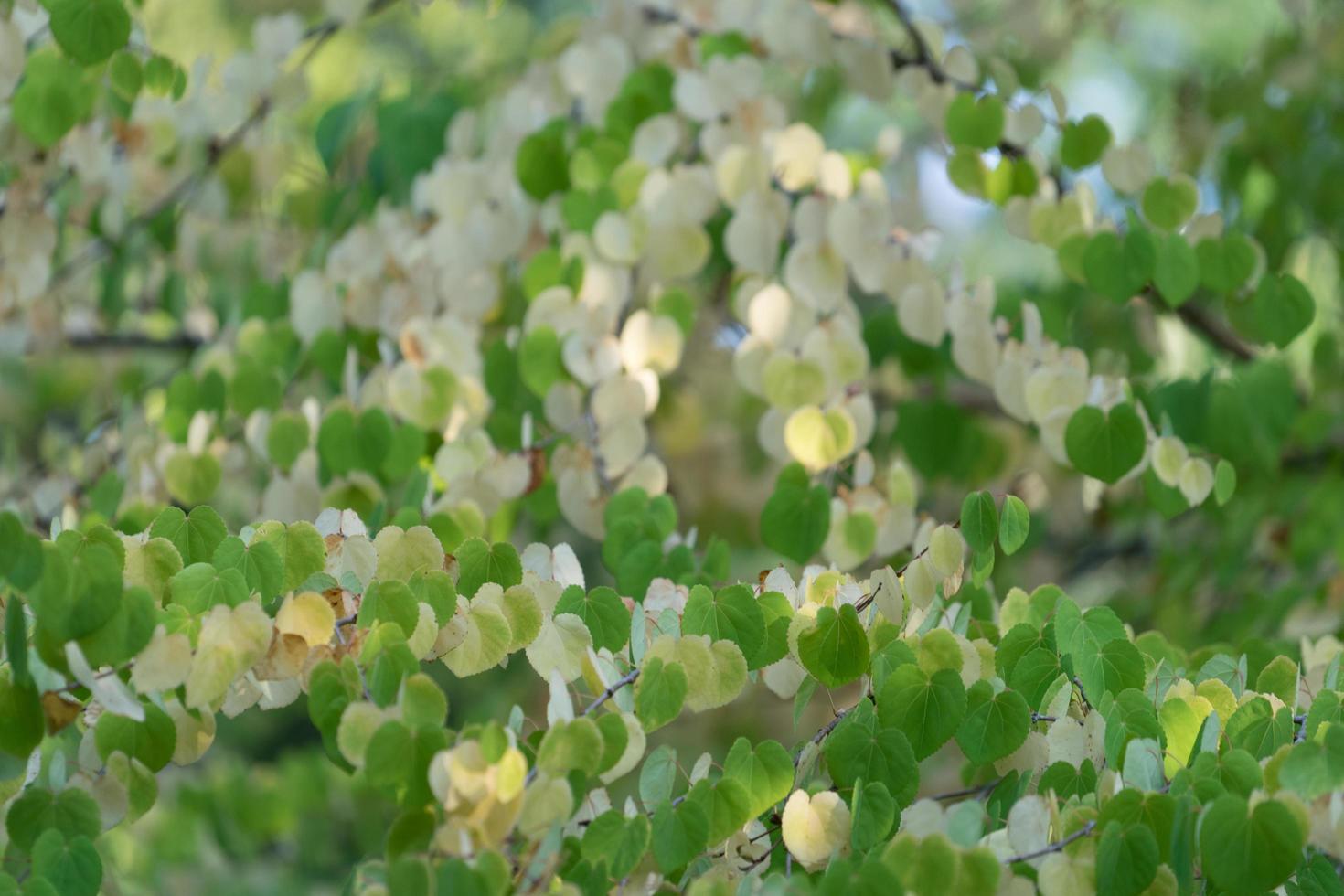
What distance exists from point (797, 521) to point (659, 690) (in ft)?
1.39

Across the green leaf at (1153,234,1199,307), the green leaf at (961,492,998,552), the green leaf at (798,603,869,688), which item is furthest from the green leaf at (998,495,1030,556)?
the green leaf at (1153,234,1199,307)

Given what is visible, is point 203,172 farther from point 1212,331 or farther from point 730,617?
point 1212,331

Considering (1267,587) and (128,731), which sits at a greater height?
(128,731)

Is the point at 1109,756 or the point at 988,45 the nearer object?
the point at 1109,756

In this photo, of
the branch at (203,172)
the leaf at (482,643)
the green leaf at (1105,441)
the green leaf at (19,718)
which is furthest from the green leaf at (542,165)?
the green leaf at (19,718)

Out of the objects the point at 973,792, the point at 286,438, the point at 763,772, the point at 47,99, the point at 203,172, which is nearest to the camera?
the point at 763,772

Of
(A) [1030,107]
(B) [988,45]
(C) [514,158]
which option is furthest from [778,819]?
(B) [988,45]

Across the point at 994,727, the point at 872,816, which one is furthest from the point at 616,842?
the point at 994,727

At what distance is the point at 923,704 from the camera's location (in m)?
0.81

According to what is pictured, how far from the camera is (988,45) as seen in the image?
2023 mm

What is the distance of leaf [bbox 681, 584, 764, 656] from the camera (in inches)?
33.2

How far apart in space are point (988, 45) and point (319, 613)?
1582 mm

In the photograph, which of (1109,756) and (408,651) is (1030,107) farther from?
(408,651)

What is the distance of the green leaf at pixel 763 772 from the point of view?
2.58 ft
